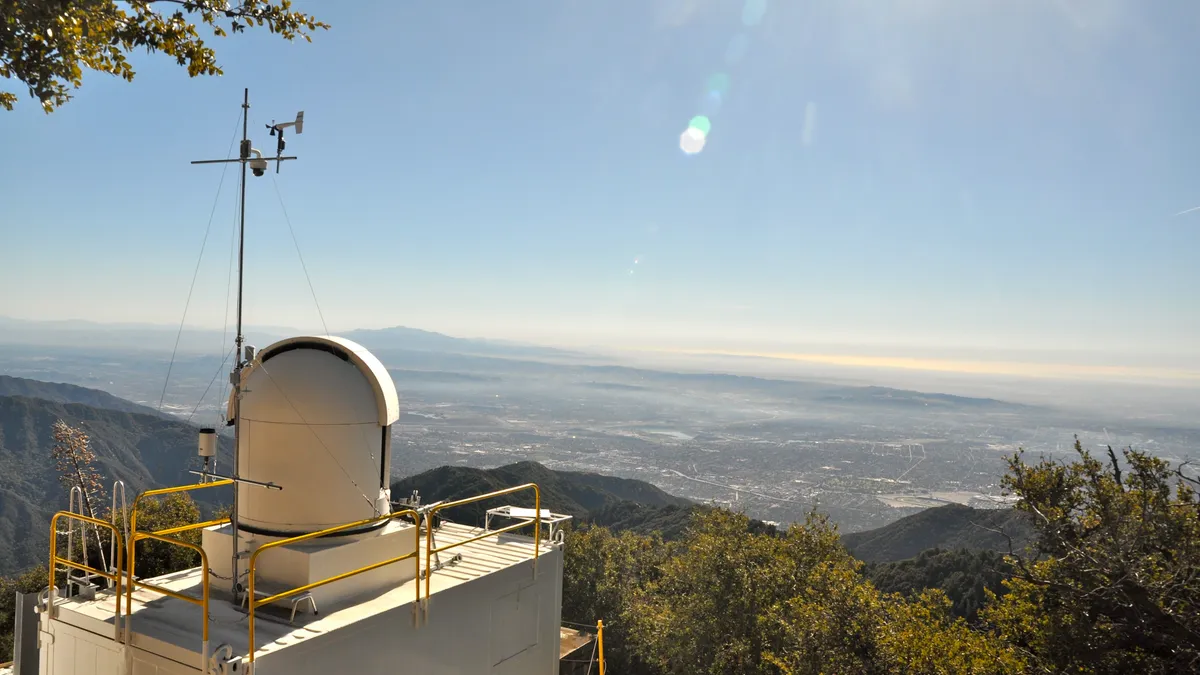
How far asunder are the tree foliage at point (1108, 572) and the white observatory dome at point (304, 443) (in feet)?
38.1

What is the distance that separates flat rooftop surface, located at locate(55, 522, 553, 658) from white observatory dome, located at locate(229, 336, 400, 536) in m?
1.11

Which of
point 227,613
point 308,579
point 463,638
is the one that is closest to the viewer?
point 227,613

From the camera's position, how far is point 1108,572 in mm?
11688

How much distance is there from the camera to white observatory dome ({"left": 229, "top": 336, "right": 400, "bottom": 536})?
910 cm

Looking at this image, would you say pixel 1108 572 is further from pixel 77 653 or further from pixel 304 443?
pixel 77 653

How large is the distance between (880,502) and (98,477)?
168 meters

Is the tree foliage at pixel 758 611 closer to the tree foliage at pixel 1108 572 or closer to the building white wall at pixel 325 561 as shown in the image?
the tree foliage at pixel 1108 572

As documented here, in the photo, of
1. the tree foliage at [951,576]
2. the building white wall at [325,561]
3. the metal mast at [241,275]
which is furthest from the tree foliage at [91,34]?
the tree foliage at [951,576]

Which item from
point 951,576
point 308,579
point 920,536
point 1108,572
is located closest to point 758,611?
point 1108,572

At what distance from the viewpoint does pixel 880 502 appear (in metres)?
164

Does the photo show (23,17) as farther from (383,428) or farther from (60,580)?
(60,580)

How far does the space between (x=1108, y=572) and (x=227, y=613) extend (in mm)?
13907

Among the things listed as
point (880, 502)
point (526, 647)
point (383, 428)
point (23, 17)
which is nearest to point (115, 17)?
point (23, 17)

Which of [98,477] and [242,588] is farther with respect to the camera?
[98,477]
